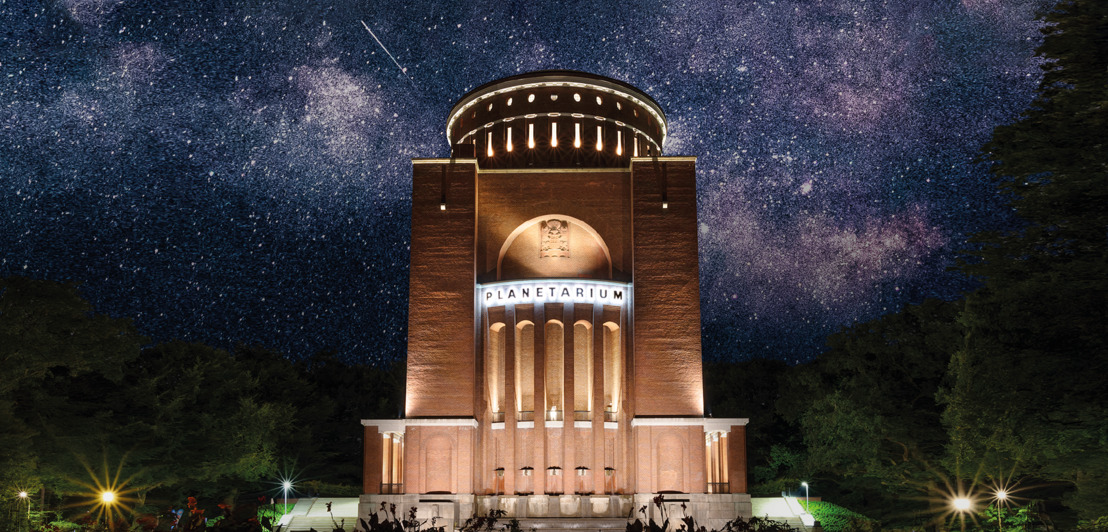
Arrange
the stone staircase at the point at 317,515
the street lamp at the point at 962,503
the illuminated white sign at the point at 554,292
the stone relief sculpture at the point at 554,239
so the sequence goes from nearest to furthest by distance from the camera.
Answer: the street lamp at the point at 962,503, the stone staircase at the point at 317,515, the illuminated white sign at the point at 554,292, the stone relief sculpture at the point at 554,239

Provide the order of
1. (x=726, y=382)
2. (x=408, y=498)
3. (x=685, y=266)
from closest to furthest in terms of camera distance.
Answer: (x=408, y=498) < (x=685, y=266) < (x=726, y=382)

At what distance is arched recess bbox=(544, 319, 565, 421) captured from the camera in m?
36.9

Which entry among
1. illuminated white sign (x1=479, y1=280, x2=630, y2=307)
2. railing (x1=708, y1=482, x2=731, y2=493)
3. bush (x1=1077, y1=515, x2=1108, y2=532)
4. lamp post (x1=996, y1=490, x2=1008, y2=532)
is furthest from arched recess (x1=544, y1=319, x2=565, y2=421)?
bush (x1=1077, y1=515, x2=1108, y2=532)

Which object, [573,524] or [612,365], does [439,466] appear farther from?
[612,365]

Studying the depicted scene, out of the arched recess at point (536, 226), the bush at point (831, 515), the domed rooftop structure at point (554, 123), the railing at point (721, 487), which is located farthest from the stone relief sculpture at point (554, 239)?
the bush at point (831, 515)

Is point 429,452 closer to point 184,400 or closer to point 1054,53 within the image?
point 184,400

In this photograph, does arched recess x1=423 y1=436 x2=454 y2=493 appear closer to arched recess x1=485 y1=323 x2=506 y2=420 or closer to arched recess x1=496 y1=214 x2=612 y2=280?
arched recess x1=485 y1=323 x2=506 y2=420

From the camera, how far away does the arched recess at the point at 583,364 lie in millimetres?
36469

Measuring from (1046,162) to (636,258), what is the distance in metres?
19.5

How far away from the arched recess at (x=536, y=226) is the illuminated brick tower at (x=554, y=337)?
8 cm

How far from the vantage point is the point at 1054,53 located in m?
19.0

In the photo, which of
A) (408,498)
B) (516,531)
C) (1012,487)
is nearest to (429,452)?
(408,498)

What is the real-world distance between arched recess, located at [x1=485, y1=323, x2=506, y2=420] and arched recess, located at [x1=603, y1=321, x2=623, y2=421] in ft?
13.1

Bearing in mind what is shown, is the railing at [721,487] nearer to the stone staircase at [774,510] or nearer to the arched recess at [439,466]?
the stone staircase at [774,510]
